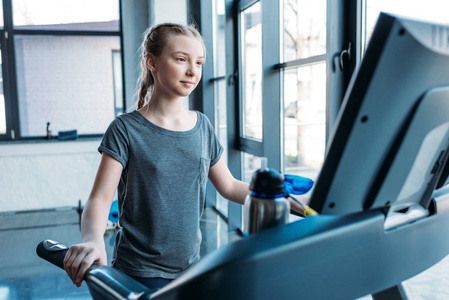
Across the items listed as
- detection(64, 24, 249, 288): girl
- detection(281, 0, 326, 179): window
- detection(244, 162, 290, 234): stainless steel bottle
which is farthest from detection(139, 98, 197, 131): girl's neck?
detection(281, 0, 326, 179): window

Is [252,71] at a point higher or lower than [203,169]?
higher

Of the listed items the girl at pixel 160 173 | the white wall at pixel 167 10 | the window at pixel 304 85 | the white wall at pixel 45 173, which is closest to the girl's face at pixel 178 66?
the girl at pixel 160 173

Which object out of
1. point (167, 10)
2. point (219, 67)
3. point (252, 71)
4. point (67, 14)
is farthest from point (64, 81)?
point (252, 71)

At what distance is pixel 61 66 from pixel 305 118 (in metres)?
3.53

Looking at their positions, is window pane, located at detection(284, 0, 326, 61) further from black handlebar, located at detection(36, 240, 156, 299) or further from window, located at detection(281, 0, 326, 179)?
black handlebar, located at detection(36, 240, 156, 299)

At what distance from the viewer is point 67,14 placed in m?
4.90

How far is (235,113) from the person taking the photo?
11.9 ft

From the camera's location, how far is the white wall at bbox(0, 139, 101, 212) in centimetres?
472

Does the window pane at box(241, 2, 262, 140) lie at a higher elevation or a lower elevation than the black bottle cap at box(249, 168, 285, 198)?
higher

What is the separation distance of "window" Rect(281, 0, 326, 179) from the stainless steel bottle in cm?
159

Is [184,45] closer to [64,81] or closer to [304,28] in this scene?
[304,28]

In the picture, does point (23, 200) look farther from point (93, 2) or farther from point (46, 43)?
Result: point (93, 2)

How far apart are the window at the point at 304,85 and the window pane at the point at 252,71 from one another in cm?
43

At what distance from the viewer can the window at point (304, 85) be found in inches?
88.7
